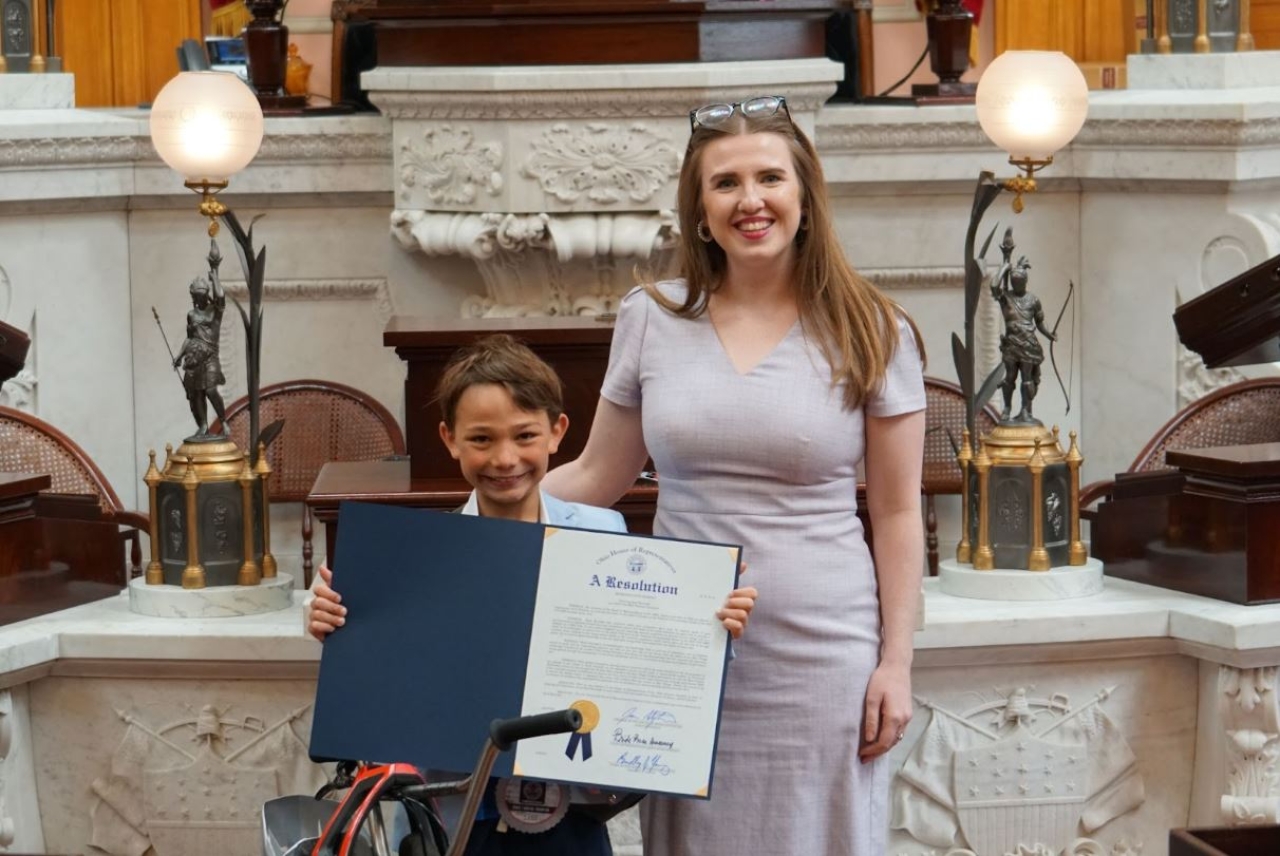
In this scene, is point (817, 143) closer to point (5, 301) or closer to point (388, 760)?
point (5, 301)

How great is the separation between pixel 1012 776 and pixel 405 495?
1199mm

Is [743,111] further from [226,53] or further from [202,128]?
[226,53]

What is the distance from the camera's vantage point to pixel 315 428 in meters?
5.47

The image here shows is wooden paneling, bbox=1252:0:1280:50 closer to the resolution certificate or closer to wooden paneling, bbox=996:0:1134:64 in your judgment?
wooden paneling, bbox=996:0:1134:64

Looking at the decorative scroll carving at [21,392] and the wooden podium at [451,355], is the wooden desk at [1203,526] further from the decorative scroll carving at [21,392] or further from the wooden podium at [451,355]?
the decorative scroll carving at [21,392]

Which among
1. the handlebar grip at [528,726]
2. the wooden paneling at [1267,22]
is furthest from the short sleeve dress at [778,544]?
the wooden paneling at [1267,22]

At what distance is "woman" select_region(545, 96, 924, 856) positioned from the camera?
105 inches

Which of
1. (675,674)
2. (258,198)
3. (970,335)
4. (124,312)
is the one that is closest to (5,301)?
(124,312)

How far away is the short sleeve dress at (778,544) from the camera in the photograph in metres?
2.67

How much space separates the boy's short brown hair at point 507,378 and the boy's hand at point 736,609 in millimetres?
352

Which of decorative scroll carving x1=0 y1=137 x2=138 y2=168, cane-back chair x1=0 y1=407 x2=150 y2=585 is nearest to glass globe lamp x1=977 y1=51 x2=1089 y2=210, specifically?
cane-back chair x1=0 y1=407 x2=150 y2=585

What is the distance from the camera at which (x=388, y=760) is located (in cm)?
251

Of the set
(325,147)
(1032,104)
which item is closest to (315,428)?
(325,147)

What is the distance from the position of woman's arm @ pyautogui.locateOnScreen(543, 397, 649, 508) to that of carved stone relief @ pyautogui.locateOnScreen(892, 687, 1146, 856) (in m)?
1.18
